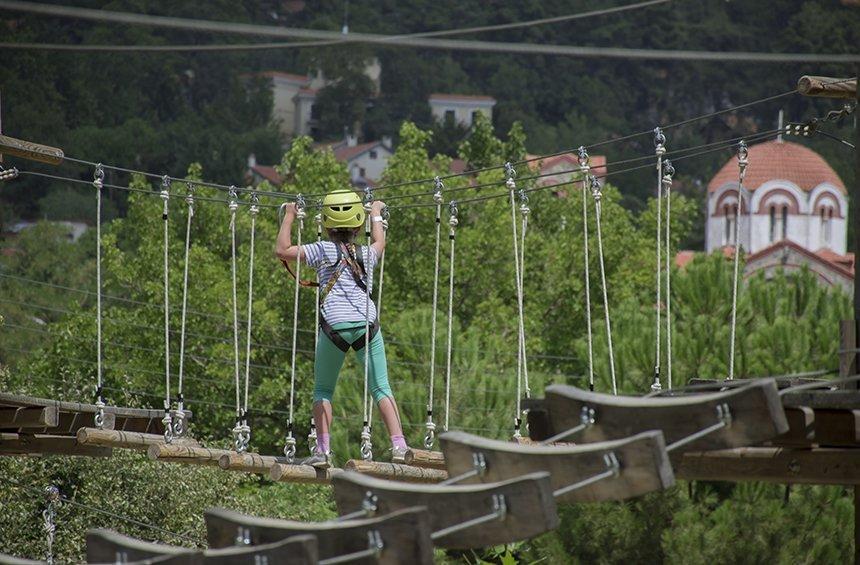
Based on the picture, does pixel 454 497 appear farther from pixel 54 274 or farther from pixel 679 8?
pixel 679 8

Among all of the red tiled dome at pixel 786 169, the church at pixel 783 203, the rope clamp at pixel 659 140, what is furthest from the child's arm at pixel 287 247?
the red tiled dome at pixel 786 169

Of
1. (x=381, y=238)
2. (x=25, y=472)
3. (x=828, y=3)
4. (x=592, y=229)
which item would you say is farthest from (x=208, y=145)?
(x=381, y=238)

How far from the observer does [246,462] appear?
345 inches

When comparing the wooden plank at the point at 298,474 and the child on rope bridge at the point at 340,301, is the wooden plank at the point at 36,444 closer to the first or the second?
the child on rope bridge at the point at 340,301

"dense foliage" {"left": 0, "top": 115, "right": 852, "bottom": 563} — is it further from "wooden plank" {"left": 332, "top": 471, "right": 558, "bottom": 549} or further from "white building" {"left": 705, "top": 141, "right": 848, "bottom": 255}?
"white building" {"left": 705, "top": 141, "right": 848, "bottom": 255}

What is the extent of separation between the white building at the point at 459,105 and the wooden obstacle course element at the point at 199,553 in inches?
3791

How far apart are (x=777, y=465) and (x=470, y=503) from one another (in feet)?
5.41

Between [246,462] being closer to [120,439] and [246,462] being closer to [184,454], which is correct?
[184,454]

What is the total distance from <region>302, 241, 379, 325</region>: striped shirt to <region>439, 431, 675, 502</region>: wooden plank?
92.0 inches

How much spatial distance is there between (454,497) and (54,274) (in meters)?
56.6

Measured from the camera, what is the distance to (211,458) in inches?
350

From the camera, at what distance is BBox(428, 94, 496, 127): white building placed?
343ft

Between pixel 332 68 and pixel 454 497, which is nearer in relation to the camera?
pixel 454 497

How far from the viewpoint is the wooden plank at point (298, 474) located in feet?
28.0
